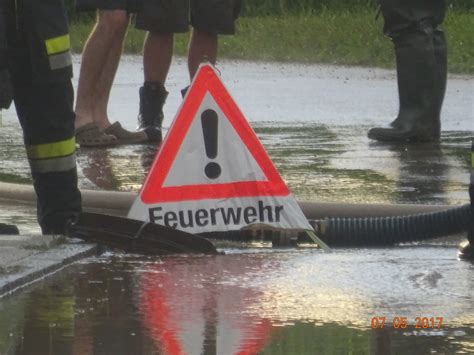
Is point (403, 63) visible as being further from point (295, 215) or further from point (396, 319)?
point (396, 319)

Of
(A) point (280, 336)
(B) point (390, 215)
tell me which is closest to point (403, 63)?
(B) point (390, 215)

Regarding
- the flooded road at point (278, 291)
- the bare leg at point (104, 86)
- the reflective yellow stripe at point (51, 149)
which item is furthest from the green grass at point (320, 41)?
the reflective yellow stripe at point (51, 149)

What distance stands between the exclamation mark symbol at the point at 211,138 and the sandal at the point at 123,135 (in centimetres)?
268

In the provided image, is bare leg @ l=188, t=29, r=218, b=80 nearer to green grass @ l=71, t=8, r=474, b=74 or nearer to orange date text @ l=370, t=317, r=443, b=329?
orange date text @ l=370, t=317, r=443, b=329

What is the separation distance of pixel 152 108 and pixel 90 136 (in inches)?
32.8

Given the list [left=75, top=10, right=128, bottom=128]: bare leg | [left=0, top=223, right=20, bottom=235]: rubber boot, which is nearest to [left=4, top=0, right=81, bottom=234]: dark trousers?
[left=0, top=223, right=20, bottom=235]: rubber boot

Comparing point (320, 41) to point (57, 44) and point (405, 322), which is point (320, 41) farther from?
point (405, 322)

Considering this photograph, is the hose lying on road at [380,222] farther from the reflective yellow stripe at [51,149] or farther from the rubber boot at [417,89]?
the rubber boot at [417,89]

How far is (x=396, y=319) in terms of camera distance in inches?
185

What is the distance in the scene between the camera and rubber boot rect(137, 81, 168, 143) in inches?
366

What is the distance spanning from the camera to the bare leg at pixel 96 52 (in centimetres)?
887

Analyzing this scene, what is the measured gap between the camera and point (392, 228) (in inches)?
242

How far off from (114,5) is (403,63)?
5.48ft

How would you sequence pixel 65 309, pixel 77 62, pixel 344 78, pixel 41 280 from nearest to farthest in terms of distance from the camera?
pixel 65 309
pixel 41 280
pixel 344 78
pixel 77 62
